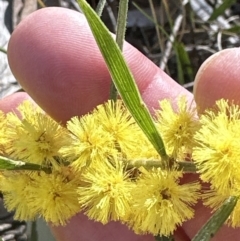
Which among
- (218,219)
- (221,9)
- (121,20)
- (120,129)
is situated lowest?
(221,9)

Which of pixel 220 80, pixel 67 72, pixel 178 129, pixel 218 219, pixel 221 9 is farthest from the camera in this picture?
pixel 221 9

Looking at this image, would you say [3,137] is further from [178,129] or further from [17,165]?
[178,129]

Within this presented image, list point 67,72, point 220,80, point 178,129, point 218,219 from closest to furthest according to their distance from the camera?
point 218,219
point 178,129
point 220,80
point 67,72

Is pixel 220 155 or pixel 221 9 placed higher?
pixel 220 155

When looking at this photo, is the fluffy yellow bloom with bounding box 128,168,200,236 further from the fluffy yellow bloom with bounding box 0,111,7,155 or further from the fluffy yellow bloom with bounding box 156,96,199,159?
the fluffy yellow bloom with bounding box 0,111,7,155

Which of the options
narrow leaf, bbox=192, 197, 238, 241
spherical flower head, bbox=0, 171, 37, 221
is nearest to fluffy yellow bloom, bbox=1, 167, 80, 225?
spherical flower head, bbox=0, 171, 37, 221

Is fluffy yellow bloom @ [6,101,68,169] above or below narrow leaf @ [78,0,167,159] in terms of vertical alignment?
below

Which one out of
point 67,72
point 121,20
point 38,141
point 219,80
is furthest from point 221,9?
point 38,141
